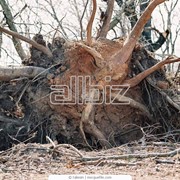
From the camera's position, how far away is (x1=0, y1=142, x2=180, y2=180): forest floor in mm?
3629

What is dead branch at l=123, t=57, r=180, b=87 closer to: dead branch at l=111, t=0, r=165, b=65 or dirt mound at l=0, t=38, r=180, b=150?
dirt mound at l=0, t=38, r=180, b=150

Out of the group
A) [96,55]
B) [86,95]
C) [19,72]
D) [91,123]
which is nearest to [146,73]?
[96,55]

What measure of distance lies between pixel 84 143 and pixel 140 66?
4.71 feet

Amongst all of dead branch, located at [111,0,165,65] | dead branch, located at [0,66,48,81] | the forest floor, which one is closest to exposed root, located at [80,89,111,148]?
dead branch, located at [111,0,165,65]

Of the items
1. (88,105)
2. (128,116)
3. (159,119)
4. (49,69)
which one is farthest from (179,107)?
(49,69)

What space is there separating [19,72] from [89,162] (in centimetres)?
251

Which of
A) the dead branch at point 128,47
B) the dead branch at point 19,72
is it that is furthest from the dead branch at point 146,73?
the dead branch at point 19,72

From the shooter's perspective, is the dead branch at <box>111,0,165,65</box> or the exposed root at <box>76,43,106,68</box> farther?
the dead branch at <box>111,0,165,65</box>

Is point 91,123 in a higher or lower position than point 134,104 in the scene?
lower

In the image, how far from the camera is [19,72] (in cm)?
612

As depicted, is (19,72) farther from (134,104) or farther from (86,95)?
(134,104)

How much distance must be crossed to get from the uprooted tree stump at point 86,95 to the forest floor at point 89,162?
1332mm

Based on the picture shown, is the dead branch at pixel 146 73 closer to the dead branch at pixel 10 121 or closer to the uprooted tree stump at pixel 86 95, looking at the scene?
the uprooted tree stump at pixel 86 95

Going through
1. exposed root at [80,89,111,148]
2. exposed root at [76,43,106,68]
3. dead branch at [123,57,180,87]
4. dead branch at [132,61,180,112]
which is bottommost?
exposed root at [80,89,111,148]
